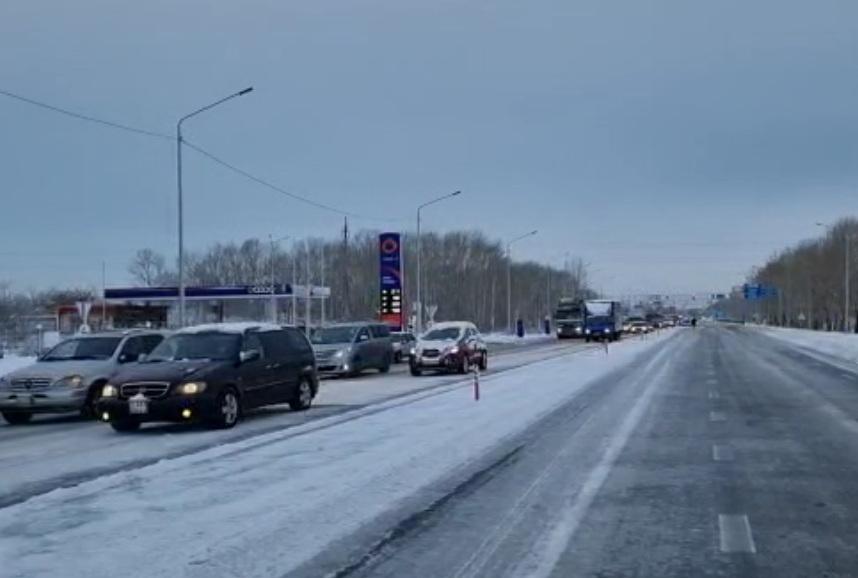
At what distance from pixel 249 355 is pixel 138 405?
256cm

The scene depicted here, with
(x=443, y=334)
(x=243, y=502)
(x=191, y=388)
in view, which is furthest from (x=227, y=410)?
(x=443, y=334)

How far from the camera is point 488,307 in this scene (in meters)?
153

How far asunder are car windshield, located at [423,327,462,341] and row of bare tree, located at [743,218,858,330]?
333ft

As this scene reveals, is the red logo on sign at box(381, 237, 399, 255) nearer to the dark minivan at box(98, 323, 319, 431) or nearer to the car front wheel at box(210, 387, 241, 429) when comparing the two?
the dark minivan at box(98, 323, 319, 431)

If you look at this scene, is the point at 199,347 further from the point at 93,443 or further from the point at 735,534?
Result: the point at 735,534

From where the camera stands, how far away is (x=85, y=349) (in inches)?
949

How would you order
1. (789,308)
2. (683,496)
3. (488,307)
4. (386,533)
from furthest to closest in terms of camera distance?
(789,308) → (488,307) → (683,496) → (386,533)

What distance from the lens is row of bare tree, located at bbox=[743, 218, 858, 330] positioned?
14238 cm

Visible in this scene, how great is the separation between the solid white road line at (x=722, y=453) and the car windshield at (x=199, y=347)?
870 cm

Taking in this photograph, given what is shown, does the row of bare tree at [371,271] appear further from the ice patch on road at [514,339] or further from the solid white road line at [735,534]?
the solid white road line at [735,534]

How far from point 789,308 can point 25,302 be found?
10839 centimetres

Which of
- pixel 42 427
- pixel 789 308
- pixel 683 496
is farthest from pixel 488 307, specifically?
pixel 683 496

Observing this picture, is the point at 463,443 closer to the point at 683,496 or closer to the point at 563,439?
the point at 563,439

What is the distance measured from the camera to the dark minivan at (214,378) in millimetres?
18969
